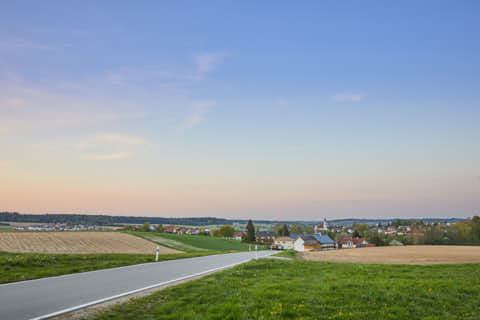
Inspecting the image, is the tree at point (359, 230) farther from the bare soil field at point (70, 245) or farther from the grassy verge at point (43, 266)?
the grassy verge at point (43, 266)

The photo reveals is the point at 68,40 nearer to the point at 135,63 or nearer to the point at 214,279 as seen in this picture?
the point at 135,63

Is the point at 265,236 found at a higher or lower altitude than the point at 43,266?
lower

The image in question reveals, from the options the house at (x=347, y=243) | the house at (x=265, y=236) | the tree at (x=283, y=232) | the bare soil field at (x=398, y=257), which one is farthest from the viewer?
the house at (x=265, y=236)

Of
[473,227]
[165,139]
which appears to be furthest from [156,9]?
[473,227]

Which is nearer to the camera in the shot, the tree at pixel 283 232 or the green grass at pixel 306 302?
the green grass at pixel 306 302

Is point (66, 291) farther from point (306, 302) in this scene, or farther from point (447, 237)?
point (447, 237)

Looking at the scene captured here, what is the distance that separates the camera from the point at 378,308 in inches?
342

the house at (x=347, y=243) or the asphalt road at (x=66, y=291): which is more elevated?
the asphalt road at (x=66, y=291)

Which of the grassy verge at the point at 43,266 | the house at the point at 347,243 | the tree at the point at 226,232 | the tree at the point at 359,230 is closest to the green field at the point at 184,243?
the grassy verge at the point at 43,266

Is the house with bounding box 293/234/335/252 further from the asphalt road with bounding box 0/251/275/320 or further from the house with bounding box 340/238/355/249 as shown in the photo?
the asphalt road with bounding box 0/251/275/320

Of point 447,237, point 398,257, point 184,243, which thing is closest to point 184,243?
point 184,243

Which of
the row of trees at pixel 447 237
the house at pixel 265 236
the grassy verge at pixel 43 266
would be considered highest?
the grassy verge at pixel 43 266

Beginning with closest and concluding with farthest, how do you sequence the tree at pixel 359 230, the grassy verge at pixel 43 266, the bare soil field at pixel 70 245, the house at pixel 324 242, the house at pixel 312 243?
the grassy verge at pixel 43 266, the bare soil field at pixel 70 245, the house at pixel 312 243, the house at pixel 324 242, the tree at pixel 359 230

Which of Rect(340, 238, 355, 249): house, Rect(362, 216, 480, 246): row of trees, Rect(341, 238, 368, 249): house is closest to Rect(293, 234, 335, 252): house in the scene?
Rect(341, 238, 368, 249): house
